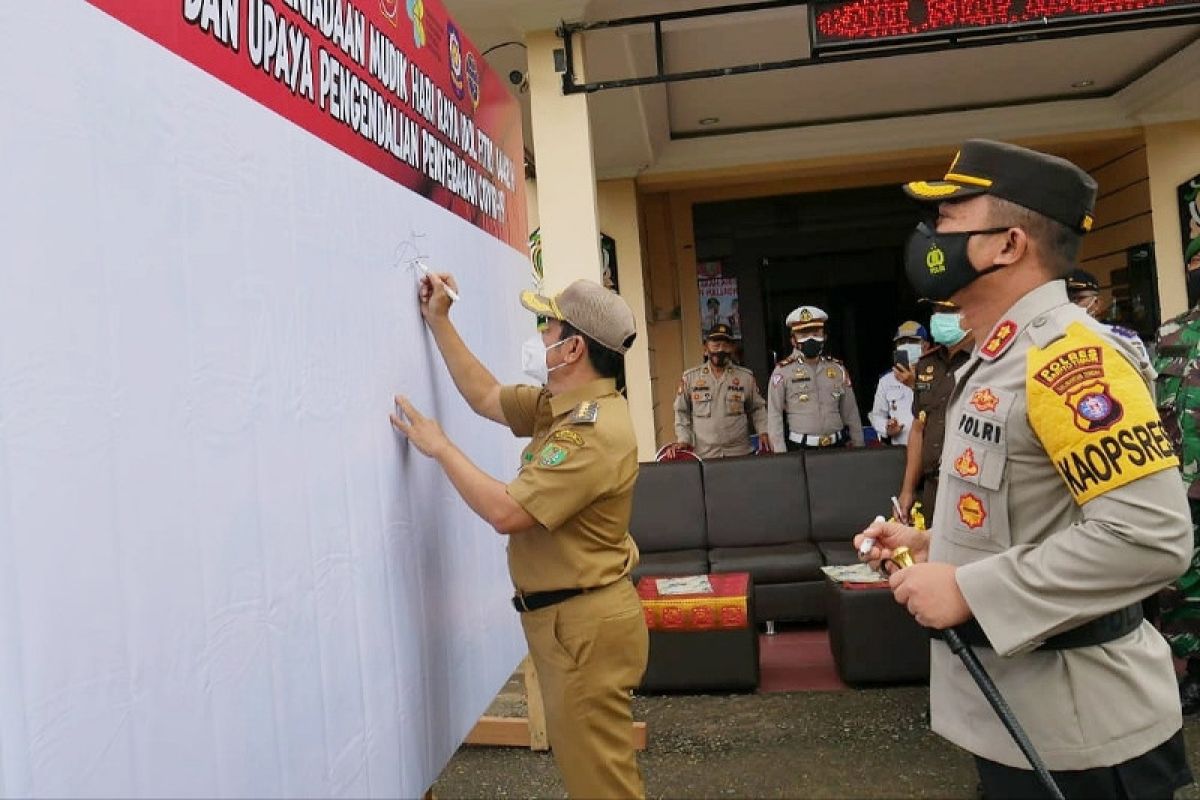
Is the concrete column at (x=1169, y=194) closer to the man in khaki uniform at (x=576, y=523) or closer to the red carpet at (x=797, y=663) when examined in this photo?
the red carpet at (x=797, y=663)

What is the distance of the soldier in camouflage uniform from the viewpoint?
11.2 feet

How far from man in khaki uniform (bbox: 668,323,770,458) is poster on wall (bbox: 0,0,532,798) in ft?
14.8

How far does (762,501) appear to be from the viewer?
533cm

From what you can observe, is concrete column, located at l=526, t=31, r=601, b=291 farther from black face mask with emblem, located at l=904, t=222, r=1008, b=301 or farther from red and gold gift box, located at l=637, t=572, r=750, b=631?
black face mask with emblem, located at l=904, t=222, r=1008, b=301

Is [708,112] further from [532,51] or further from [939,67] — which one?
[532,51]

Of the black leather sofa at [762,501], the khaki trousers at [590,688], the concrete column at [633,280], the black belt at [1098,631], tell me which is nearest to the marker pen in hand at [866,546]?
the black belt at [1098,631]

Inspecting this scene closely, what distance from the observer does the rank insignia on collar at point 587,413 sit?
201 cm

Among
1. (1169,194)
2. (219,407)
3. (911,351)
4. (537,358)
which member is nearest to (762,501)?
(911,351)

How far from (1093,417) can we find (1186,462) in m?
2.65

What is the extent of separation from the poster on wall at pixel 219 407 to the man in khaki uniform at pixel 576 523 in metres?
0.19

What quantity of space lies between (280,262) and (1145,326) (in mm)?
8358

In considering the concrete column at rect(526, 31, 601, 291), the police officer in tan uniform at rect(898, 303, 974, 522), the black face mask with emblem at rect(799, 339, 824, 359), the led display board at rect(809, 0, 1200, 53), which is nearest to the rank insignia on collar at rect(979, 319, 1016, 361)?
the police officer in tan uniform at rect(898, 303, 974, 522)

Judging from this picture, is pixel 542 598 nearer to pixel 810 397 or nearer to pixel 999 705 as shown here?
pixel 999 705

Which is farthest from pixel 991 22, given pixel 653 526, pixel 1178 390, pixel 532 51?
pixel 653 526
